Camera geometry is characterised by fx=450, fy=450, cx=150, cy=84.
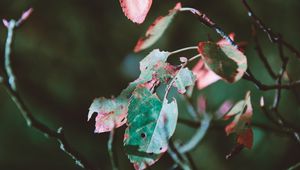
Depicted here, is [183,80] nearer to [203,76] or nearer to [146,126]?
[146,126]

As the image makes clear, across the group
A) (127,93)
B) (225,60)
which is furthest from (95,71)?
(225,60)

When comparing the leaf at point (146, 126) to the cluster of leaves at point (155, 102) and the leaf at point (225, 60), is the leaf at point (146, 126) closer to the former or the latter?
the cluster of leaves at point (155, 102)

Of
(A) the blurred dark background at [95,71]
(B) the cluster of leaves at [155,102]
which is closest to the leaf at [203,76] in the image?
(B) the cluster of leaves at [155,102]

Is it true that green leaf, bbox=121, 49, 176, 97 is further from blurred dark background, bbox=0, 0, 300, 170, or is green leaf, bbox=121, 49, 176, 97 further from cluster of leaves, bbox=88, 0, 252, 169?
blurred dark background, bbox=0, 0, 300, 170

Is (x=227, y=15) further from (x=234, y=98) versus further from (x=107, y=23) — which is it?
(x=107, y=23)

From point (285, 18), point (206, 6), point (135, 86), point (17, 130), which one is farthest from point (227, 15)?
point (135, 86)

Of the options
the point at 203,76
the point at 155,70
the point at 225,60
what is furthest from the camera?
the point at 203,76

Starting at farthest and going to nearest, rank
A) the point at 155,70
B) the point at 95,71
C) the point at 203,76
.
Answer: the point at 95,71, the point at 203,76, the point at 155,70
